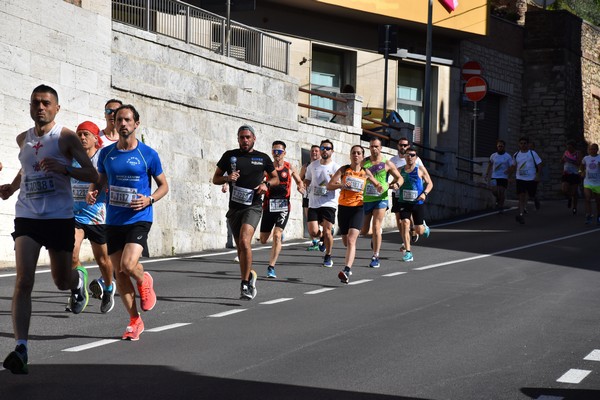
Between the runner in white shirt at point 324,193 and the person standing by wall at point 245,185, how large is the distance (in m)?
4.55

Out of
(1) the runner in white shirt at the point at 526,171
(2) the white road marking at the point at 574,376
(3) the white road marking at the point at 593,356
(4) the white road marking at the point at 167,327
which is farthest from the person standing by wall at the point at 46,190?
(1) the runner in white shirt at the point at 526,171

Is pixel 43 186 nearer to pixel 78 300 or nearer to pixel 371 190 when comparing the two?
pixel 78 300

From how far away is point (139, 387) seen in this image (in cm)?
766

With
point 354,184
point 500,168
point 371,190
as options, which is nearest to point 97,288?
point 354,184

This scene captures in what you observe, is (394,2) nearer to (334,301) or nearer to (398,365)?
(334,301)

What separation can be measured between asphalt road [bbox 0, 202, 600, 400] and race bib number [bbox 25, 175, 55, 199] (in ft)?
3.88

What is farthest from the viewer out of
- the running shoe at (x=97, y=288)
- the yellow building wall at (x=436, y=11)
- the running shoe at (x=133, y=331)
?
the yellow building wall at (x=436, y=11)

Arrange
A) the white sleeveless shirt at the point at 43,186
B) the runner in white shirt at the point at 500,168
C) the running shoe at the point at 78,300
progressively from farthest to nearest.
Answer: the runner in white shirt at the point at 500,168 < the running shoe at the point at 78,300 < the white sleeveless shirt at the point at 43,186

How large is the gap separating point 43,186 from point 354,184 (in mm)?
8238

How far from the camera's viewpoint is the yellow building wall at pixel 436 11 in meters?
34.3

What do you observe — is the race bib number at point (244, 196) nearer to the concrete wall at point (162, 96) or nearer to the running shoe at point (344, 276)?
the running shoe at point (344, 276)

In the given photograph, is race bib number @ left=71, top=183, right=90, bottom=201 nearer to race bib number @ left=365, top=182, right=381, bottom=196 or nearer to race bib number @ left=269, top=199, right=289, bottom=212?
race bib number @ left=269, top=199, right=289, bottom=212

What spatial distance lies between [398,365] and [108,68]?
1185 centimetres

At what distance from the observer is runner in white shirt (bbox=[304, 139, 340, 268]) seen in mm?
18011
